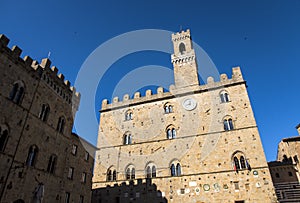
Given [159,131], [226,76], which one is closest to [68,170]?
[159,131]

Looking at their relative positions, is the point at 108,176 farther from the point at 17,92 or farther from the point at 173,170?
the point at 17,92

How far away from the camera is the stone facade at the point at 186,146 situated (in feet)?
58.1

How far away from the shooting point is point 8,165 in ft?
37.7

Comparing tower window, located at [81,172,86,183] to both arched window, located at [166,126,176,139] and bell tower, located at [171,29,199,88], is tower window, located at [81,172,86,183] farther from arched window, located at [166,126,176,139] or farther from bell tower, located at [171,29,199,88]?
bell tower, located at [171,29,199,88]

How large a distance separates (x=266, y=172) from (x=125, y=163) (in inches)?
540

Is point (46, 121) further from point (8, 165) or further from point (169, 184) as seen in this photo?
point (169, 184)

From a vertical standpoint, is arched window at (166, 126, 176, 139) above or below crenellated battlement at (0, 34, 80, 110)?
below

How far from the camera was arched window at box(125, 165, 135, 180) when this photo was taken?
21266mm

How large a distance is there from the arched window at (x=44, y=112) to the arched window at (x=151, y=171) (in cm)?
1144

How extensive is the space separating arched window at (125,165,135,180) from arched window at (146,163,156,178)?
1.63 m

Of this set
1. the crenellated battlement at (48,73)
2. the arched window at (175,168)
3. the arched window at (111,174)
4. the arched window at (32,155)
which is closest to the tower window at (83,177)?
the arched window at (111,174)

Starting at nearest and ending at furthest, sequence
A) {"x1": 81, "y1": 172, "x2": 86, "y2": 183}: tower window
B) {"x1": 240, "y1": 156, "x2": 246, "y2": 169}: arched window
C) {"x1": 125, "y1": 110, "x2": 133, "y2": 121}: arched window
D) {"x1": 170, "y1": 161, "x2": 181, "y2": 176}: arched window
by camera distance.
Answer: {"x1": 240, "y1": 156, "x2": 246, "y2": 169}: arched window < {"x1": 81, "y1": 172, "x2": 86, "y2": 183}: tower window < {"x1": 170, "y1": 161, "x2": 181, "y2": 176}: arched window < {"x1": 125, "y1": 110, "x2": 133, "y2": 121}: arched window

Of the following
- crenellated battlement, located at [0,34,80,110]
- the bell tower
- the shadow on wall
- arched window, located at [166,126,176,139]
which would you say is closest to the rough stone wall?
arched window, located at [166,126,176,139]

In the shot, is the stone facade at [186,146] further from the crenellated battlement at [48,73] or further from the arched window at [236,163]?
the crenellated battlement at [48,73]
